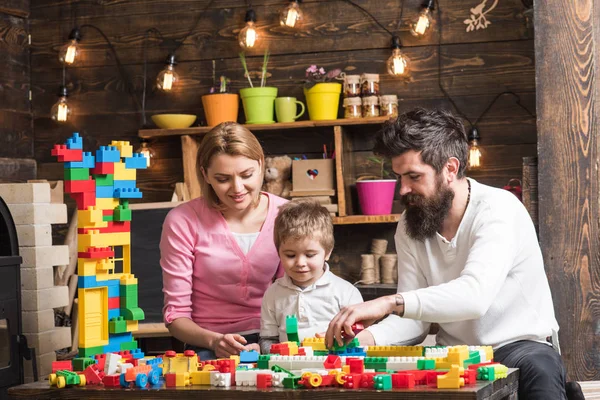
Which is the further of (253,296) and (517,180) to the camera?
(517,180)

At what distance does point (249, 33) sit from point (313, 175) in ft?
2.62

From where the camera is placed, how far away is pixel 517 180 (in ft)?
14.1

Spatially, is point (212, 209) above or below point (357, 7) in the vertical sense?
below

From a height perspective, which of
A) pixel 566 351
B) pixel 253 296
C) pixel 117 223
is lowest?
pixel 566 351

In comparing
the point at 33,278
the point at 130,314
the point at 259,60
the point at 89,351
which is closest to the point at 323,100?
the point at 259,60

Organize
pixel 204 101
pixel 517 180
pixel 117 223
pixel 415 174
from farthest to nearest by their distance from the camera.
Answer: pixel 204 101, pixel 517 180, pixel 117 223, pixel 415 174

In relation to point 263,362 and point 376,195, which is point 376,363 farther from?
point 376,195

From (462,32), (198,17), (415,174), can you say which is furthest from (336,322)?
(198,17)

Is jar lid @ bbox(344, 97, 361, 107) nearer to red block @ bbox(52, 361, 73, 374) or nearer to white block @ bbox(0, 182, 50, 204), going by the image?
white block @ bbox(0, 182, 50, 204)

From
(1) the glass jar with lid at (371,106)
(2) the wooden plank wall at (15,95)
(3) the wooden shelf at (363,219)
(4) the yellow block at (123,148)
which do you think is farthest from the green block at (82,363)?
(2) the wooden plank wall at (15,95)

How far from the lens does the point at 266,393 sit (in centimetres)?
182

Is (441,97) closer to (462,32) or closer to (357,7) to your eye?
(462,32)

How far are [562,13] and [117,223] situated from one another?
1596mm

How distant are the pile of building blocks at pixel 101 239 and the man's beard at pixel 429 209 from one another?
89 cm
